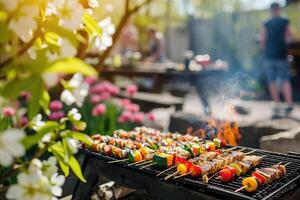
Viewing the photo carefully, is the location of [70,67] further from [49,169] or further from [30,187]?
[49,169]

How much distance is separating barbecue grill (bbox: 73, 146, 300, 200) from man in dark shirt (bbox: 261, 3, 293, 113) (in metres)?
6.24

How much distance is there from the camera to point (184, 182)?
2.50 meters

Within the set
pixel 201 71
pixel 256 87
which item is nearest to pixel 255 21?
pixel 256 87

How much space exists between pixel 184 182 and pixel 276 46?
721 centimetres

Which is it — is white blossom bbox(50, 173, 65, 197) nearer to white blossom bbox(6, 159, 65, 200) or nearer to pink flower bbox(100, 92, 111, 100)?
white blossom bbox(6, 159, 65, 200)

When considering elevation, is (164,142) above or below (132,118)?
above

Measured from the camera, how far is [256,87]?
44.3 ft

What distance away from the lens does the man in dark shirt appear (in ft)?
28.9

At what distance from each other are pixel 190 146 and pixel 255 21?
16113 millimetres

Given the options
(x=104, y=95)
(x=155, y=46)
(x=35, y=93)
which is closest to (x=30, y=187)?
(x=35, y=93)

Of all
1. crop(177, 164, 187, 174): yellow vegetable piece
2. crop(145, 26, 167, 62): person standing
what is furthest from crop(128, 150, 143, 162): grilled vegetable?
crop(145, 26, 167, 62): person standing

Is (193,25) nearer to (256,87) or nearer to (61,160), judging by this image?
(256,87)

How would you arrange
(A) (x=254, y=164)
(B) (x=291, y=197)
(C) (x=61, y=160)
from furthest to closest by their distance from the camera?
(A) (x=254, y=164) → (B) (x=291, y=197) → (C) (x=61, y=160)

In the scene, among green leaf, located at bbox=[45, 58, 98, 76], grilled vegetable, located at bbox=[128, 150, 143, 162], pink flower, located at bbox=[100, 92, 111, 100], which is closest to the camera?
green leaf, located at bbox=[45, 58, 98, 76]
